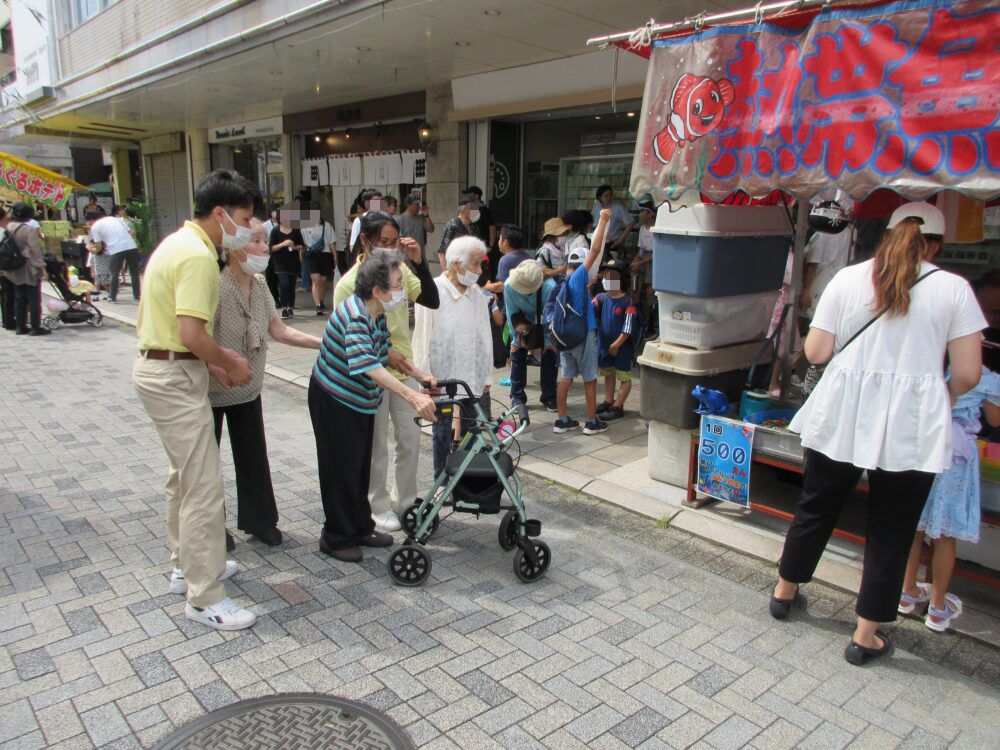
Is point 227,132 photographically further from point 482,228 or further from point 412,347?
point 412,347

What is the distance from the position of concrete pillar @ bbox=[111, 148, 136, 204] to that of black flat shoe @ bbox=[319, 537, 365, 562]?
972 inches

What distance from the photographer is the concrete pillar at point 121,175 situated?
24.1 metres

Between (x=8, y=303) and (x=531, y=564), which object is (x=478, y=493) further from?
(x=8, y=303)

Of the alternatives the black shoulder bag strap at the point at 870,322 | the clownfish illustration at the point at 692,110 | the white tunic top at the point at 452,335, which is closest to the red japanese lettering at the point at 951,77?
the black shoulder bag strap at the point at 870,322

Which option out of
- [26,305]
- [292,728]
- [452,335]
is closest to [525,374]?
[452,335]

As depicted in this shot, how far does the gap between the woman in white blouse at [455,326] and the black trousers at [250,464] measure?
1.07 meters

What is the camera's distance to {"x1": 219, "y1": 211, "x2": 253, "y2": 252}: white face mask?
10.5 feet

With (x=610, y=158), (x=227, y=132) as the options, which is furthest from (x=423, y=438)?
(x=227, y=132)

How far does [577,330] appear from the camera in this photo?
19.0ft

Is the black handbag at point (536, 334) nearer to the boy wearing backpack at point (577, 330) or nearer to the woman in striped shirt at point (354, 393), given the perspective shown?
the boy wearing backpack at point (577, 330)

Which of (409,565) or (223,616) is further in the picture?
(409,565)

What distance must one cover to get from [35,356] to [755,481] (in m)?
9.04

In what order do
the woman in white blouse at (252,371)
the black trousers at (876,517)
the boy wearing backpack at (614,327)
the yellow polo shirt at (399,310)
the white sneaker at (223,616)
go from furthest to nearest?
1. the boy wearing backpack at (614,327)
2. the yellow polo shirt at (399,310)
3. the woman in white blouse at (252,371)
4. the white sneaker at (223,616)
5. the black trousers at (876,517)

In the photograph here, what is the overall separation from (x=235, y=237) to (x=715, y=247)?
9.48 ft
